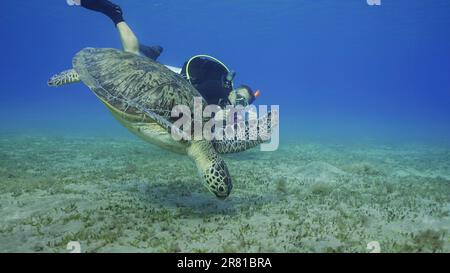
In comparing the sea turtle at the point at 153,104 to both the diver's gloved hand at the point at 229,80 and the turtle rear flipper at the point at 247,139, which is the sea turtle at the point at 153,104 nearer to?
the turtle rear flipper at the point at 247,139

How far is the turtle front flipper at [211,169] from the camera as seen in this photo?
6027 millimetres

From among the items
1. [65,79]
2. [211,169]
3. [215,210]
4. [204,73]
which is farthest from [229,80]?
[211,169]

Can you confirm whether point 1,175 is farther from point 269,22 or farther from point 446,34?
point 446,34

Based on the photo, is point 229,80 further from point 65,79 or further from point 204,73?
point 65,79

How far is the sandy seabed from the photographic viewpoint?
5.53m

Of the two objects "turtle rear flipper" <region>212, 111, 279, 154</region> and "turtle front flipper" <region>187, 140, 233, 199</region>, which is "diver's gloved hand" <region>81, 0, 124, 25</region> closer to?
"turtle rear flipper" <region>212, 111, 279, 154</region>

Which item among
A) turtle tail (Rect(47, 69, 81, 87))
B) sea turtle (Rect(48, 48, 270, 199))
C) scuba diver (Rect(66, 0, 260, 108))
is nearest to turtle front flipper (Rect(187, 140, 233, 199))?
sea turtle (Rect(48, 48, 270, 199))

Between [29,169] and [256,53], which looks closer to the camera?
[29,169]

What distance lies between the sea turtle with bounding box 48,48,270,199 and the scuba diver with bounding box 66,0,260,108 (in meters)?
2.93
